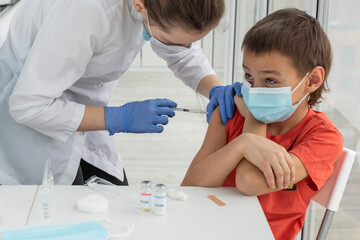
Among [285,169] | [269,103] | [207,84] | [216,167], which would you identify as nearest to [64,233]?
[216,167]

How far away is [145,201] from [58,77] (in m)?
0.50

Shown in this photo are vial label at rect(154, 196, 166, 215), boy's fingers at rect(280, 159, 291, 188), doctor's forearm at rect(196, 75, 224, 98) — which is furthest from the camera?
doctor's forearm at rect(196, 75, 224, 98)

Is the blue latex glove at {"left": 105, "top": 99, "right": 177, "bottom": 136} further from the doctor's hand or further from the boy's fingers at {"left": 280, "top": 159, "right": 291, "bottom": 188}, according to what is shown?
the boy's fingers at {"left": 280, "top": 159, "right": 291, "bottom": 188}

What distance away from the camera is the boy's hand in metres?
1.31

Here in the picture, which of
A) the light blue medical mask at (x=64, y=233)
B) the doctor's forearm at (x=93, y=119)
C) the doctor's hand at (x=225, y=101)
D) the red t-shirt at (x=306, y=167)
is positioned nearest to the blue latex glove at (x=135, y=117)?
the doctor's forearm at (x=93, y=119)

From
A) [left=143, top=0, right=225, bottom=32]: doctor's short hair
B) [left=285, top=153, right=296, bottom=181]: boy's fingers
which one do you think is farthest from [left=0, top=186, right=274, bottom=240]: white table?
[left=143, top=0, right=225, bottom=32]: doctor's short hair

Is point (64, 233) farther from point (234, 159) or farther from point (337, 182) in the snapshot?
point (337, 182)

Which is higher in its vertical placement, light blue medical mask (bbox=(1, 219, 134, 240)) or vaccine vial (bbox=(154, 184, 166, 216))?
vaccine vial (bbox=(154, 184, 166, 216))

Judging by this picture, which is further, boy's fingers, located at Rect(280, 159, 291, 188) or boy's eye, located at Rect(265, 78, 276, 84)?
boy's eye, located at Rect(265, 78, 276, 84)

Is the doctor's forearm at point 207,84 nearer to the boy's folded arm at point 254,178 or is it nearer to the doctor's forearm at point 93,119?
the doctor's forearm at point 93,119

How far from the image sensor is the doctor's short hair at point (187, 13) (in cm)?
131

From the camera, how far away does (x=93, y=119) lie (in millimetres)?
1601

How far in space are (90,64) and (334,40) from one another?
911mm

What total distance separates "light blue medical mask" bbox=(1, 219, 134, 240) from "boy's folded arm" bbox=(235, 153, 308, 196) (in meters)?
0.34
